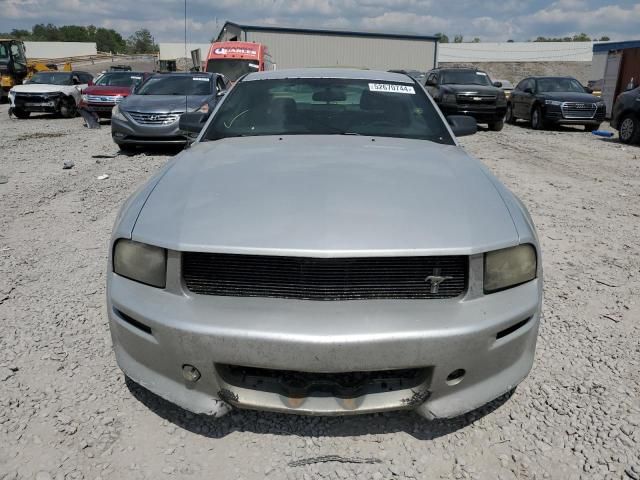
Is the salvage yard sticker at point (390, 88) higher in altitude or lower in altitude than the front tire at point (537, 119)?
higher

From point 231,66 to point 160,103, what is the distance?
10.1 m

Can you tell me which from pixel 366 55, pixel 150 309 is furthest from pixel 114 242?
pixel 366 55

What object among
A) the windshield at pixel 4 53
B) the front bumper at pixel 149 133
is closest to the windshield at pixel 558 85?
the front bumper at pixel 149 133

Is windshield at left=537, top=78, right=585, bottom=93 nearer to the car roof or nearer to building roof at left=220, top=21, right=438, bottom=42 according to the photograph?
the car roof

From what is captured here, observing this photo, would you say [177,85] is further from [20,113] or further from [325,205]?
[325,205]

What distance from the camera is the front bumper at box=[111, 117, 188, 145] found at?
877 cm

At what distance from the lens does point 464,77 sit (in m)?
15.0

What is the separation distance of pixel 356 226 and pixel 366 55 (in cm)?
3881

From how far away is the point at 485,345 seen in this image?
1.92 metres

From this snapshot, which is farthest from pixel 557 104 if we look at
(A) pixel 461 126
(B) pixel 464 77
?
(A) pixel 461 126

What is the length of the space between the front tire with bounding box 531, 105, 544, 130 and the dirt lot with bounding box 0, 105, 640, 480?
35.3 ft

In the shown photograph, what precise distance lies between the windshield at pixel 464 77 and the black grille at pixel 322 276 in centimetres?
1397

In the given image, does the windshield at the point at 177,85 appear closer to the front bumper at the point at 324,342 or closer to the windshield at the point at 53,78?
the windshield at the point at 53,78

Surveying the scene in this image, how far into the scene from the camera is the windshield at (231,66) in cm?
1830
